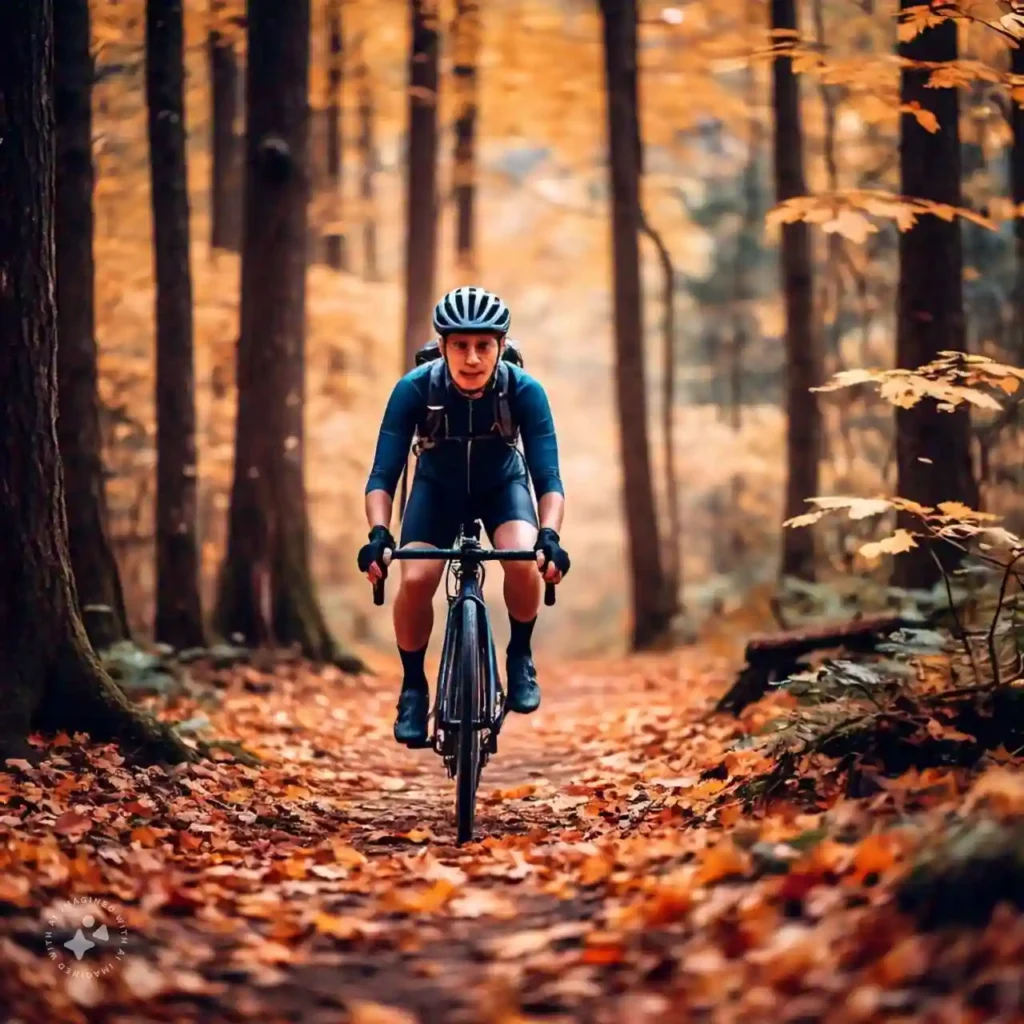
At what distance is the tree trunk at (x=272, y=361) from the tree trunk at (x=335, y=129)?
542 centimetres

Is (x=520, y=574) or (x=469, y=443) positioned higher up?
(x=469, y=443)

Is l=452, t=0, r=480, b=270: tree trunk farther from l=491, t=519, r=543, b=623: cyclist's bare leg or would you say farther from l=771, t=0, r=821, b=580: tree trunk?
l=491, t=519, r=543, b=623: cyclist's bare leg

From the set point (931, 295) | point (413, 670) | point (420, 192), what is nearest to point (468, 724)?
point (413, 670)

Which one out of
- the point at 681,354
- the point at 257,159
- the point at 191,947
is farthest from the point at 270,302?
the point at 681,354

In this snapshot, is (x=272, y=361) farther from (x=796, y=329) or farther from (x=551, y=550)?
(x=551, y=550)

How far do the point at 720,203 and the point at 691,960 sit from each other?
2274 centimetres

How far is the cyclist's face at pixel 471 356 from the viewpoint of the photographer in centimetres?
597

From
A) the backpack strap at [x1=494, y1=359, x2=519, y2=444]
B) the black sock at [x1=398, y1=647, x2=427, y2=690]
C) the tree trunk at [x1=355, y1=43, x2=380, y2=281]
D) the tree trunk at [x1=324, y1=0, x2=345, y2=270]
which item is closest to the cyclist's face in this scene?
the backpack strap at [x1=494, y1=359, x2=519, y2=444]

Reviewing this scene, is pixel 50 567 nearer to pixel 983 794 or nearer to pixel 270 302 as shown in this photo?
pixel 983 794

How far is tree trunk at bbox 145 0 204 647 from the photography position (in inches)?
433

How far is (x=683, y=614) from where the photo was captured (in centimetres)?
1709

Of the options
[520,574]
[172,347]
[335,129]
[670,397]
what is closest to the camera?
[520,574]

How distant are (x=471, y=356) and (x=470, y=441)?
1.45ft

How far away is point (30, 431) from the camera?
20.1 ft
